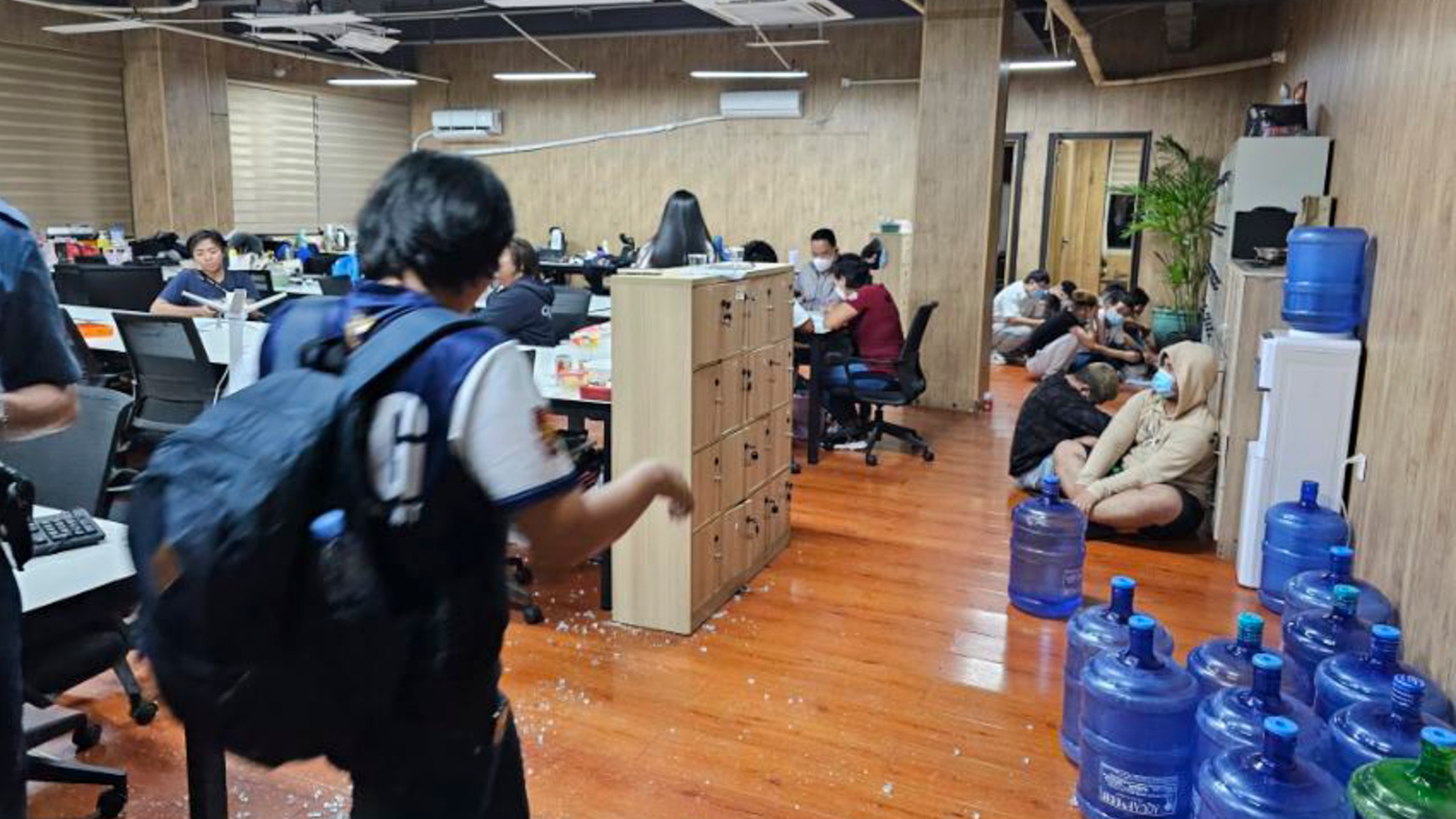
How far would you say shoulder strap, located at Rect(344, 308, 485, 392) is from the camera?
3.85 feet

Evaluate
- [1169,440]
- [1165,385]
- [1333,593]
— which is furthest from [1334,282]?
[1333,593]

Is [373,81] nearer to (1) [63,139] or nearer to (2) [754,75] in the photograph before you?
(1) [63,139]

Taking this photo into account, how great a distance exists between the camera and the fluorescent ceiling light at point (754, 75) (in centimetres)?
1100

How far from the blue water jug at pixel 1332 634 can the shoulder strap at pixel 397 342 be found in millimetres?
2417

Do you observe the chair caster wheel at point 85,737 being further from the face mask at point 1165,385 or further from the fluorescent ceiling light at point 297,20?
the fluorescent ceiling light at point 297,20

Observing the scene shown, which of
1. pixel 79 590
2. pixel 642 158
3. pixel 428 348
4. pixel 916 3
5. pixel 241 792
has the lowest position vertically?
pixel 241 792

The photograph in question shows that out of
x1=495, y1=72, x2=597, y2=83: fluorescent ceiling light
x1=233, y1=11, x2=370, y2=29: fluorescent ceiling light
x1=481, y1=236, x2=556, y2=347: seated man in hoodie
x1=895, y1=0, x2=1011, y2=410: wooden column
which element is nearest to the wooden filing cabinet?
x1=481, y1=236, x2=556, y2=347: seated man in hoodie

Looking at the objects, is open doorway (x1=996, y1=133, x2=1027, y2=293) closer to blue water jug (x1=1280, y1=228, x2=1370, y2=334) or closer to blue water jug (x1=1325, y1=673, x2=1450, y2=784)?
blue water jug (x1=1280, y1=228, x2=1370, y2=334)

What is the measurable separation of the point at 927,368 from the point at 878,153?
4273mm

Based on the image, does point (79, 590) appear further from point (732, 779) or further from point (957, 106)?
point (957, 106)

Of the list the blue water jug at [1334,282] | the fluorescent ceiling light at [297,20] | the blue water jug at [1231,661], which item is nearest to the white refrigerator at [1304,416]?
the blue water jug at [1334,282]

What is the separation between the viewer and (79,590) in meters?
1.84

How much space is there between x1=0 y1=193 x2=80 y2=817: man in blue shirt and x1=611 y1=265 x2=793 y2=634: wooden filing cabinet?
70.7 inches

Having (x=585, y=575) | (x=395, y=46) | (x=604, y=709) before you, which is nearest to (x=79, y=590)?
(x=604, y=709)
